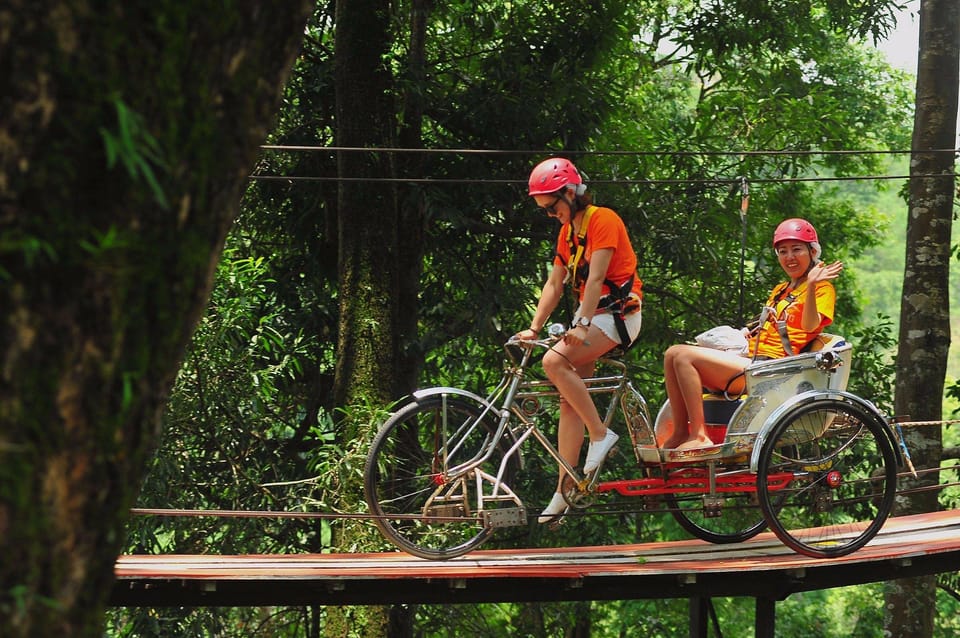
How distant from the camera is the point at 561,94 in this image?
9.23m

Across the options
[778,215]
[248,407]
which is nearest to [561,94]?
[248,407]

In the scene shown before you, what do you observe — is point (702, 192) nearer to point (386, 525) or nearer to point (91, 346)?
point (386, 525)

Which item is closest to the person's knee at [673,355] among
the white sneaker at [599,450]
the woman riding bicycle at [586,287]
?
the woman riding bicycle at [586,287]

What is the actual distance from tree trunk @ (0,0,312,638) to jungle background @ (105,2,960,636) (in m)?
5.34

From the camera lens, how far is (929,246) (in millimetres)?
7891

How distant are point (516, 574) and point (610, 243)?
1.33 metres

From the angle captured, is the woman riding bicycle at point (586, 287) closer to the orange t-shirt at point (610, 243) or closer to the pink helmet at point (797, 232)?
the orange t-shirt at point (610, 243)

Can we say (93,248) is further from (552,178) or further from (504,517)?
(504,517)

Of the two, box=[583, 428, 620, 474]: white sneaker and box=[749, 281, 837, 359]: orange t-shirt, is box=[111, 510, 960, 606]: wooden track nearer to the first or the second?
box=[583, 428, 620, 474]: white sneaker

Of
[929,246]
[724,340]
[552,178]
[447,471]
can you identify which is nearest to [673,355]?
[724,340]

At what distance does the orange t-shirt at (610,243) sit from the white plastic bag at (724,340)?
0.57 m

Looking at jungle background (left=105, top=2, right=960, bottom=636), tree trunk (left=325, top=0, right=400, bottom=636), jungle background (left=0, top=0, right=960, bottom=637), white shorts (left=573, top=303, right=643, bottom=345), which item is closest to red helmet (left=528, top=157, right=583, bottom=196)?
white shorts (left=573, top=303, right=643, bottom=345)

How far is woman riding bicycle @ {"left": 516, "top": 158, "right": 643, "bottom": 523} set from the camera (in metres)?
4.69

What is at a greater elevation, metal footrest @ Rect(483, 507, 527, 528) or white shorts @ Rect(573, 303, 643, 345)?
white shorts @ Rect(573, 303, 643, 345)
